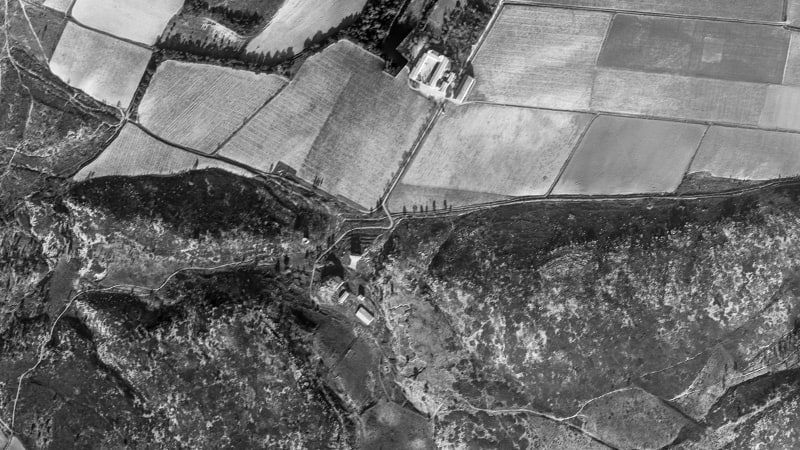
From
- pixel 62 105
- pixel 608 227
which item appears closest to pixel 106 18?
pixel 62 105

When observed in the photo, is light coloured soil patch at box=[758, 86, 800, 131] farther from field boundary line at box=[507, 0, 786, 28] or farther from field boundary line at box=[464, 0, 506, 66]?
field boundary line at box=[464, 0, 506, 66]

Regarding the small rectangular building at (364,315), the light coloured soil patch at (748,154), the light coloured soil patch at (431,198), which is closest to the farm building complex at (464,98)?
the light coloured soil patch at (431,198)

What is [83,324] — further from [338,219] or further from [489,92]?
[489,92]

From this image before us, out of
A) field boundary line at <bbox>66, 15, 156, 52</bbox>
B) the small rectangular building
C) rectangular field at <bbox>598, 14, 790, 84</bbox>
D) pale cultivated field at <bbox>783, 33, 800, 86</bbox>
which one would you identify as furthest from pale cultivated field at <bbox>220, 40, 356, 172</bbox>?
pale cultivated field at <bbox>783, 33, 800, 86</bbox>

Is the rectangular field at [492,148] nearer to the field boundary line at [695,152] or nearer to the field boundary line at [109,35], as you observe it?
the field boundary line at [695,152]

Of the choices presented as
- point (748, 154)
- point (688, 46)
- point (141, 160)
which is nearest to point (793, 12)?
point (688, 46)

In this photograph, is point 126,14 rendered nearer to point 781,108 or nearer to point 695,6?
point 695,6
